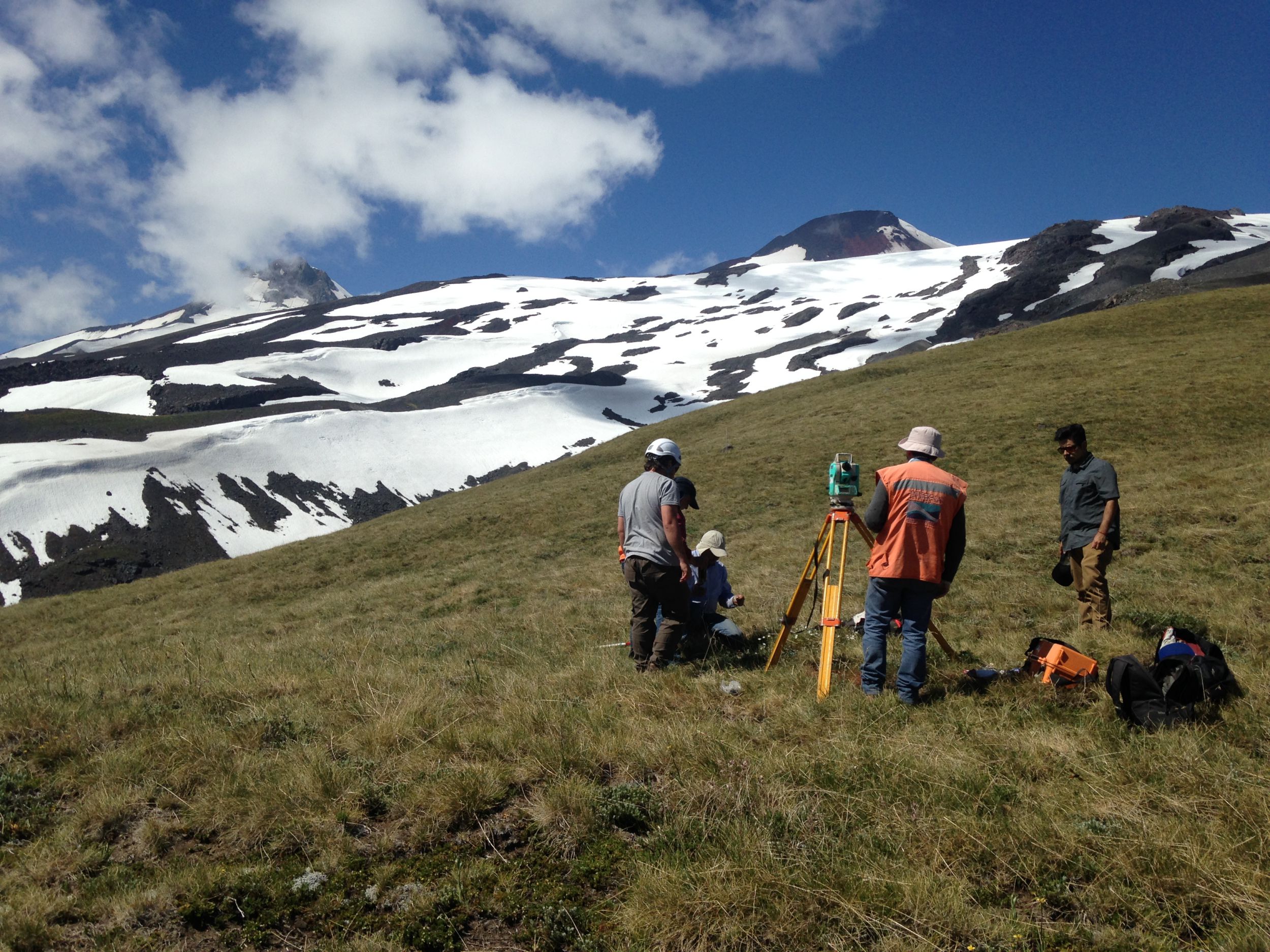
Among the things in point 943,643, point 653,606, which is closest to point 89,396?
point 653,606

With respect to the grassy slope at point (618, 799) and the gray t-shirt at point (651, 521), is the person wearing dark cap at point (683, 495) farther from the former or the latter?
the grassy slope at point (618, 799)

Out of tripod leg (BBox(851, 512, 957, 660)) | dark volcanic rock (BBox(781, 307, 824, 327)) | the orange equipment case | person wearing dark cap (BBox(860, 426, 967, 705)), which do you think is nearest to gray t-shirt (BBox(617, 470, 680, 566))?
tripod leg (BBox(851, 512, 957, 660))

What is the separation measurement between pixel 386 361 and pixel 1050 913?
596 ft

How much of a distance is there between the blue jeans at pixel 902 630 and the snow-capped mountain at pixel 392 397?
3095cm

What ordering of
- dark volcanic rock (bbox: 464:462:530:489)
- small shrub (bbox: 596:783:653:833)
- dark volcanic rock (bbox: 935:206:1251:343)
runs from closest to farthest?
small shrub (bbox: 596:783:653:833), dark volcanic rock (bbox: 464:462:530:489), dark volcanic rock (bbox: 935:206:1251:343)

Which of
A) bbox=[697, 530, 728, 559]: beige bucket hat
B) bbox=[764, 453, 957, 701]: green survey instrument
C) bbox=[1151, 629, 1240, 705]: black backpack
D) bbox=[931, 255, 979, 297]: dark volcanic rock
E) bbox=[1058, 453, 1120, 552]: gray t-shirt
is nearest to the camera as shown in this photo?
bbox=[1151, 629, 1240, 705]: black backpack

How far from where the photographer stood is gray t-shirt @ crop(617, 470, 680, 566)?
667cm

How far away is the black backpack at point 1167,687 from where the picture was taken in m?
4.68

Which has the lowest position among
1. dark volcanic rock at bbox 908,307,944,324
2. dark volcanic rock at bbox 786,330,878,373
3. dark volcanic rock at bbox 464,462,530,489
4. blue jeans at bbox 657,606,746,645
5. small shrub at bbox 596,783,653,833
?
blue jeans at bbox 657,606,746,645

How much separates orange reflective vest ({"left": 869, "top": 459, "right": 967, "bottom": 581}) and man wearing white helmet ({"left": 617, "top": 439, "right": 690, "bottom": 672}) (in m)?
1.90

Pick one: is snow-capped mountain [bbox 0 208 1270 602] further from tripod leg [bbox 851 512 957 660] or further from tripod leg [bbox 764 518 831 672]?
tripod leg [bbox 851 512 957 660]

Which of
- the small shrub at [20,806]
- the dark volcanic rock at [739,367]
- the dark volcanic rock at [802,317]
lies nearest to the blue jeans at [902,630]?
the small shrub at [20,806]

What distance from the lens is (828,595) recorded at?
6070 millimetres

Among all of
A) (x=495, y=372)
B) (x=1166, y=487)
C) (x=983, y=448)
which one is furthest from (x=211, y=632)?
(x=495, y=372)
